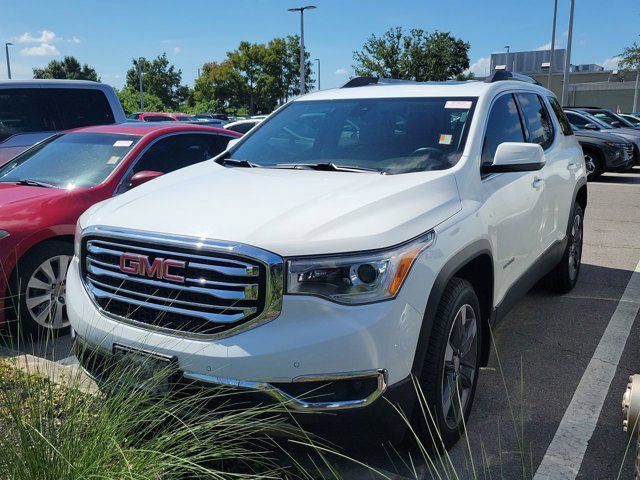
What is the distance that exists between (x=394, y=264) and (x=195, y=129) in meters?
3.98

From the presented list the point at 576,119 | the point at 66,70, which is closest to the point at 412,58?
the point at 576,119

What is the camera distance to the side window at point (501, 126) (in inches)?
145

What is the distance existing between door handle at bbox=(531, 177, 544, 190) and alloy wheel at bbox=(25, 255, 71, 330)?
3287 mm

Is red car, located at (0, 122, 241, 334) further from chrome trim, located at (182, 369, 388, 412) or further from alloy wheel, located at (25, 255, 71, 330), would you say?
chrome trim, located at (182, 369, 388, 412)

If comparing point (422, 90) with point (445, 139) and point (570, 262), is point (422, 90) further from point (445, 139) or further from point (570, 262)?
point (570, 262)

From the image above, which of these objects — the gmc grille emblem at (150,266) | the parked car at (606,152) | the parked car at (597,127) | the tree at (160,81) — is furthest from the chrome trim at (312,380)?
the tree at (160,81)

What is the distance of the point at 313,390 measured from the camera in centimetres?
242

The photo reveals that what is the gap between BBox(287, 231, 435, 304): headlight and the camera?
244 centimetres

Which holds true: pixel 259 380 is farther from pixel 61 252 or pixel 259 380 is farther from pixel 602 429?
pixel 61 252

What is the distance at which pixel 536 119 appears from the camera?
15.9 ft

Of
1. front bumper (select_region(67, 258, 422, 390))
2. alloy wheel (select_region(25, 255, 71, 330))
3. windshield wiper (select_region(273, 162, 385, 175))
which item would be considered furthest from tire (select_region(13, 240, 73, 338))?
front bumper (select_region(67, 258, 422, 390))

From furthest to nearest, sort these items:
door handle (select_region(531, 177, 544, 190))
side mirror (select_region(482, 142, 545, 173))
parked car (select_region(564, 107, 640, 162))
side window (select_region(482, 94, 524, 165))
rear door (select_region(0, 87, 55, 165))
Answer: parked car (select_region(564, 107, 640, 162)) → rear door (select_region(0, 87, 55, 165)) → door handle (select_region(531, 177, 544, 190)) → side window (select_region(482, 94, 524, 165)) → side mirror (select_region(482, 142, 545, 173))

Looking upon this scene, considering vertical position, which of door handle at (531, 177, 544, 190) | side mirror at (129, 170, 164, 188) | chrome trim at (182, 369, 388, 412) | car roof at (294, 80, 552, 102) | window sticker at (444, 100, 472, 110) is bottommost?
chrome trim at (182, 369, 388, 412)

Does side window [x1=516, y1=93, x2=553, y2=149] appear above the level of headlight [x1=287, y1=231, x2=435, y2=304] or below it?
above
